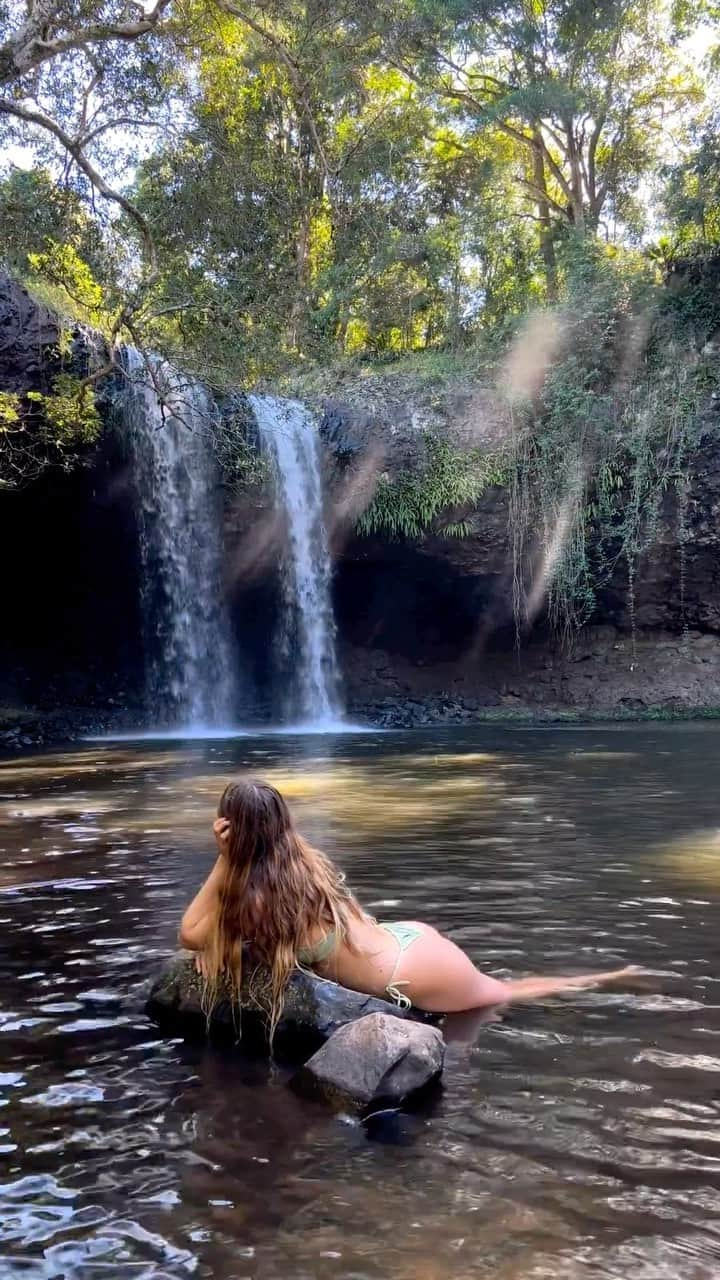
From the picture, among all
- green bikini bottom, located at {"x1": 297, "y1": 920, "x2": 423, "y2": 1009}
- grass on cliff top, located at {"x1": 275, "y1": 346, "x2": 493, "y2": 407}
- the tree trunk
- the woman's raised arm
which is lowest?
green bikini bottom, located at {"x1": 297, "y1": 920, "x2": 423, "y2": 1009}

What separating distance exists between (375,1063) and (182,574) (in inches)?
672

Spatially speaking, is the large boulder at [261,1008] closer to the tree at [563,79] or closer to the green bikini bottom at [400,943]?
the green bikini bottom at [400,943]

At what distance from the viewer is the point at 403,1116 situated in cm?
307

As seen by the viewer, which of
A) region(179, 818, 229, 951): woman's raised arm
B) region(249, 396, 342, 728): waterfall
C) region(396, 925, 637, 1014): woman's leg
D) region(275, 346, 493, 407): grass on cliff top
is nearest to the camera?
region(179, 818, 229, 951): woman's raised arm

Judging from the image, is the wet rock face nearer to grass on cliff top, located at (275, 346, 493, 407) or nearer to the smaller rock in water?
grass on cliff top, located at (275, 346, 493, 407)

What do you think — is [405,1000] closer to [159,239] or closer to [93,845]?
[93,845]

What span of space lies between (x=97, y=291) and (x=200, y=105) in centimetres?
392

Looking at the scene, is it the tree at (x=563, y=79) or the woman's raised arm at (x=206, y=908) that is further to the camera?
the tree at (x=563, y=79)

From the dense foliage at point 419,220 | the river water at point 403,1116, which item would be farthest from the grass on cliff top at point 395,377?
the river water at point 403,1116

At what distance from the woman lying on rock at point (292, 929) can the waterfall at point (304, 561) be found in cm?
1556

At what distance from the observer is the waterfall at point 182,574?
19094 millimetres

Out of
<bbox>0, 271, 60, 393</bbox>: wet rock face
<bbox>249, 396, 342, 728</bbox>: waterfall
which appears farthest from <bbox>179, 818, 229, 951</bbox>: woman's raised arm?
<bbox>249, 396, 342, 728</bbox>: waterfall

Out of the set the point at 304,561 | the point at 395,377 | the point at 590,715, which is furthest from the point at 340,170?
the point at 590,715

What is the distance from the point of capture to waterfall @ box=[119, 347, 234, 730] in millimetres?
19094
